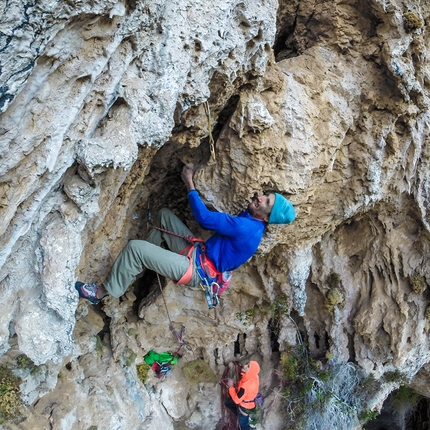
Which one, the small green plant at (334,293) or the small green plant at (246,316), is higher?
the small green plant at (246,316)

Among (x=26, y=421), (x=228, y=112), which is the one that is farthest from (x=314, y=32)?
(x=26, y=421)

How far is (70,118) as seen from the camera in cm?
287

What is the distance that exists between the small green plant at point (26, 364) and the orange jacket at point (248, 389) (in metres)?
4.01

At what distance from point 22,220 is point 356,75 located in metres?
4.55

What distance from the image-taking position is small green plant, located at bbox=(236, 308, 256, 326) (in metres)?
7.08

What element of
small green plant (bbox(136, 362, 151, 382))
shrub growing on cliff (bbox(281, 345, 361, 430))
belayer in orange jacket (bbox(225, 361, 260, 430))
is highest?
small green plant (bbox(136, 362, 151, 382))

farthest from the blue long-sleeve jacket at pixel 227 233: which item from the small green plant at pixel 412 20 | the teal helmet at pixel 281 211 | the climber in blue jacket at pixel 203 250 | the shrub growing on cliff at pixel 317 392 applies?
the shrub growing on cliff at pixel 317 392

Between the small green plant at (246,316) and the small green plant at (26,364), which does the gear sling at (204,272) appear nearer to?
the small green plant at (26,364)

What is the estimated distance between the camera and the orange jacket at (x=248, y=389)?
704 cm

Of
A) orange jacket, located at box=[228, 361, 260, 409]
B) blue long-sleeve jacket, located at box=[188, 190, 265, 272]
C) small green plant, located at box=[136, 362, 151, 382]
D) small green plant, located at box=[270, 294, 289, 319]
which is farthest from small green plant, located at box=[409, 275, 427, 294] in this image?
small green plant, located at box=[136, 362, 151, 382]

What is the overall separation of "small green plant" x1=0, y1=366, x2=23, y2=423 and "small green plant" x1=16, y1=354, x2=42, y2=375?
13cm

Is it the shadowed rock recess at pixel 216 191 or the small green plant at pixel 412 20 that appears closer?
the shadowed rock recess at pixel 216 191

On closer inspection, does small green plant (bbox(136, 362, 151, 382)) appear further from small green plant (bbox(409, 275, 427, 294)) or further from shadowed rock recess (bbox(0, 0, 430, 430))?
small green plant (bbox(409, 275, 427, 294))

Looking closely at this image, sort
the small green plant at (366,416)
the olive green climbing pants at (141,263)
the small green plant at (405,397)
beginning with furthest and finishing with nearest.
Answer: the small green plant at (405,397) → the small green plant at (366,416) → the olive green climbing pants at (141,263)
